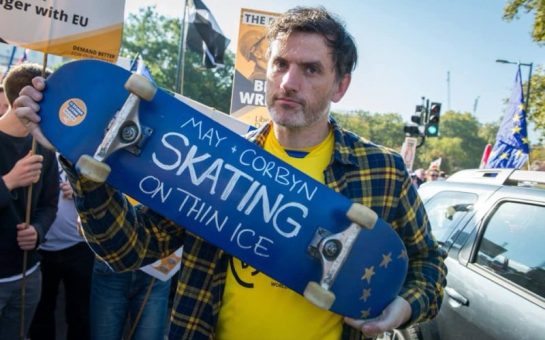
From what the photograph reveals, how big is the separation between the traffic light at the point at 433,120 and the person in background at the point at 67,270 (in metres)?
12.3

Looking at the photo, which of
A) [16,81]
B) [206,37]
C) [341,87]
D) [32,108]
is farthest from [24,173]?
[206,37]

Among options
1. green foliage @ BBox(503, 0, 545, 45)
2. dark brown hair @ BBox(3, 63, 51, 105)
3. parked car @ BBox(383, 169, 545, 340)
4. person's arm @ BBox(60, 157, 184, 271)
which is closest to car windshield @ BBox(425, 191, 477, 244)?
parked car @ BBox(383, 169, 545, 340)

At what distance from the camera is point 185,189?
125cm

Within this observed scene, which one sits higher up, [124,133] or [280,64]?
[280,64]

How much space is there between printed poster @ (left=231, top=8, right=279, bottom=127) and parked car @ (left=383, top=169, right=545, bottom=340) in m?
2.90

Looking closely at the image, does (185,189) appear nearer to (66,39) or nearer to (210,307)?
(210,307)

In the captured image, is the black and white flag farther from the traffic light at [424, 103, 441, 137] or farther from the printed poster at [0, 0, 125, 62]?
the traffic light at [424, 103, 441, 137]

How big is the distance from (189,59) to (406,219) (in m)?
35.8

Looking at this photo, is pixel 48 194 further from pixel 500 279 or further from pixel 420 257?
pixel 500 279

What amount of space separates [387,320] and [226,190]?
24.1 inches

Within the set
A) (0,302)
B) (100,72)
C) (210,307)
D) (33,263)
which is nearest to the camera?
(100,72)

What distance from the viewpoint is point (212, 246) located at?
1.42 meters

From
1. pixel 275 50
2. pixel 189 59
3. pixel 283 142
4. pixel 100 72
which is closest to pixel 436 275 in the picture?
pixel 283 142

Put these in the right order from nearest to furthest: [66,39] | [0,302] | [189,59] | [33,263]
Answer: [66,39]
[0,302]
[33,263]
[189,59]
